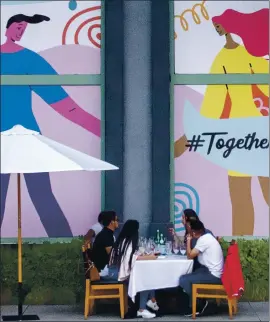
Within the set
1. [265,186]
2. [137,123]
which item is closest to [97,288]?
[137,123]

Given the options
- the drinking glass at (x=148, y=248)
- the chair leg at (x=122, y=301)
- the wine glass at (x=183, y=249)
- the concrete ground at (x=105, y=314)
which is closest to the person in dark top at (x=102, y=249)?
the chair leg at (x=122, y=301)

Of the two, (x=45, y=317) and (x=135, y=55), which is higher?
(x=135, y=55)

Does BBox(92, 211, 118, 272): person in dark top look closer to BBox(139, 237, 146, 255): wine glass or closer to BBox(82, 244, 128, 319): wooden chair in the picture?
BBox(82, 244, 128, 319): wooden chair

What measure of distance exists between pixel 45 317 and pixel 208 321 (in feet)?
6.84

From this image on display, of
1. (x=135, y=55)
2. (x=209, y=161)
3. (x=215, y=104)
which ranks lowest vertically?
(x=209, y=161)

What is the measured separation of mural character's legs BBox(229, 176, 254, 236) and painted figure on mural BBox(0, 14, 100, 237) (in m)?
2.19

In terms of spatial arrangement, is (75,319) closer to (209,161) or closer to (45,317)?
(45,317)

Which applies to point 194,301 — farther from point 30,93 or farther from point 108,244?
point 30,93

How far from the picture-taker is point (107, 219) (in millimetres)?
9797

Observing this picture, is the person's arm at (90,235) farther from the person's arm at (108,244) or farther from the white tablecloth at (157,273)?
the white tablecloth at (157,273)

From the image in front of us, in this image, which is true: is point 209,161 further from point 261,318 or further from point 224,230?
point 261,318

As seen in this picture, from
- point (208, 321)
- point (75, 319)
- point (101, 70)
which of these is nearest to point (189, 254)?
point (208, 321)

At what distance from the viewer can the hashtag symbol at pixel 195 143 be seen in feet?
37.0

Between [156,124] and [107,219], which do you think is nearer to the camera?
[107,219]
